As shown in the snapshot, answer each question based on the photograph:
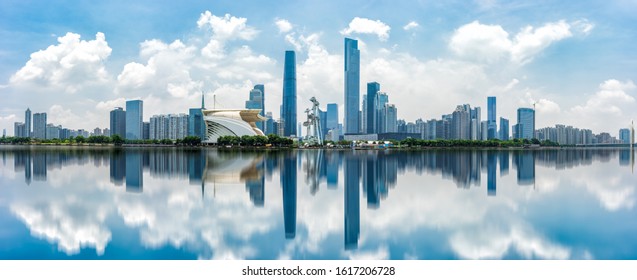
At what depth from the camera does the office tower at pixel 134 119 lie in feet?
333

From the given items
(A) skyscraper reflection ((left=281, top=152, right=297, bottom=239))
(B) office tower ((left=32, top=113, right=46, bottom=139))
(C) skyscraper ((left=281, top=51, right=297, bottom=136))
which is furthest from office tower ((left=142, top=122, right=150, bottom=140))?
(A) skyscraper reflection ((left=281, top=152, right=297, bottom=239))

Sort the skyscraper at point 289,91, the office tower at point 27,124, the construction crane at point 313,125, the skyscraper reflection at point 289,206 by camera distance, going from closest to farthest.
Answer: the skyscraper reflection at point 289,206
the construction crane at point 313,125
the office tower at point 27,124
the skyscraper at point 289,91

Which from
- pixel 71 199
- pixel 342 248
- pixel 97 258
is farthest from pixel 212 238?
pixel 71 199

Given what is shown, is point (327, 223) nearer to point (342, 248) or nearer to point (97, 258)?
point (342, 248)

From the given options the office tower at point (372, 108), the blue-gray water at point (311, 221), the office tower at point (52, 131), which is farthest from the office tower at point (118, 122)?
the blue-gray water at point (311, 221)

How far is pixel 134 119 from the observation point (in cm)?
10175

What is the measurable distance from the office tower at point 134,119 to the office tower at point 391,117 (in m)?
66.7

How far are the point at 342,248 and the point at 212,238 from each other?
7.47 ft

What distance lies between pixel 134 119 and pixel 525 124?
9743 centimetres

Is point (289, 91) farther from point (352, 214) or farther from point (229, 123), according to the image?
point (352, 214)

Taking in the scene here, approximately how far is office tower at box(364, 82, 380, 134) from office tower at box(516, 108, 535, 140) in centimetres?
3941

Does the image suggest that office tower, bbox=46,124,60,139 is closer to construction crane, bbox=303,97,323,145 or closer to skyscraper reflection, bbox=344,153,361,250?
construction crane, bbox=303,97,323,145

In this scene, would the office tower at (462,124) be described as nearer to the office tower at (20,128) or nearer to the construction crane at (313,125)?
the construction crane at (313,125)

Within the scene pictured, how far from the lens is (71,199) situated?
11055 mm
